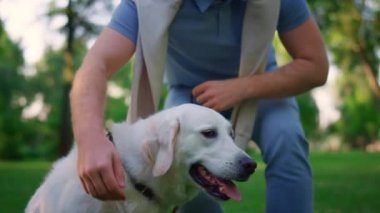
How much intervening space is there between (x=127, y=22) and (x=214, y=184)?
3.34 feet

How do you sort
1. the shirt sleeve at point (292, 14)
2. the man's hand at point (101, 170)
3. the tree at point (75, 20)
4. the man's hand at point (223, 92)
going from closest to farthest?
the man's hand at point (101, 170) < the man's hand at point (223, 92) < the shirt sleeve at point (292, 14) < the tree at point (75, 20)

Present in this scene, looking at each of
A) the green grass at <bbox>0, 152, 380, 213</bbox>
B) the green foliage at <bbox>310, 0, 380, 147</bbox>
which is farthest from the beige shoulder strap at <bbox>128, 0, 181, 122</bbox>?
the green foliage at <bbox>310, 0, 380, 147</bbox>

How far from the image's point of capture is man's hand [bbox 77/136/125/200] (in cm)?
311

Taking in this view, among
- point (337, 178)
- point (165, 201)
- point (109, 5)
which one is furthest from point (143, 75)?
point (109, 5)

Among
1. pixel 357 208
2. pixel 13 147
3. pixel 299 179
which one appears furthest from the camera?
pixel 13 147

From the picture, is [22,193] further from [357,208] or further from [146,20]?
[146,20]

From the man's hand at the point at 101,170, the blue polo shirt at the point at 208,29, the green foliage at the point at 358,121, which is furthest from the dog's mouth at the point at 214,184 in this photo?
the green foliage at the point at 358,121

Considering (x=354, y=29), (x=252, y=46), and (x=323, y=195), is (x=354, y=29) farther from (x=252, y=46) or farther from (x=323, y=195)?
(x=252, y=46)

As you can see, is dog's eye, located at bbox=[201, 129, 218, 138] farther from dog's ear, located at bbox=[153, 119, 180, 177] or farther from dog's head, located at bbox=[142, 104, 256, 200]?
dog's ear, located at bbox=[153, 119, 180, 177]

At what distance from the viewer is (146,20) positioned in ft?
12.6

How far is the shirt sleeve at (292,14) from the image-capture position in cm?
408

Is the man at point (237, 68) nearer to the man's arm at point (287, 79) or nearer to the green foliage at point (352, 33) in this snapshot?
the man's arm at point (287, 79)

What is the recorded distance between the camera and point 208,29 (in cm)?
405

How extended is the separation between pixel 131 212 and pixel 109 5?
59.4 feet
